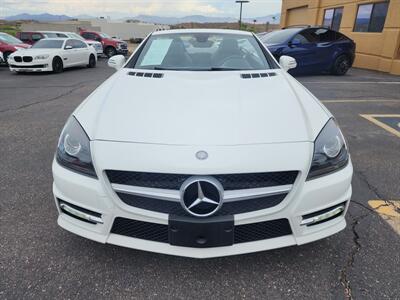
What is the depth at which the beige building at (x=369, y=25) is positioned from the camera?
11453mm

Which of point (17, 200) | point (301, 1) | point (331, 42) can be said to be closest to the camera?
point (17, 200)

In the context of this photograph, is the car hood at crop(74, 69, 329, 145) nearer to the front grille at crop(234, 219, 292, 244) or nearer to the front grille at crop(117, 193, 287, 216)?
the front grille at crop(117, 193, 287, 216)

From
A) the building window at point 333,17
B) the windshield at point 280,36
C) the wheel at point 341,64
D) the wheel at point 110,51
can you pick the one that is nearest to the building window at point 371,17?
the building window at point 333,17

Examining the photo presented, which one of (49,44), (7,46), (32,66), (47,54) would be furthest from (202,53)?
(7,46)

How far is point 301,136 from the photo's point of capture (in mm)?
1967

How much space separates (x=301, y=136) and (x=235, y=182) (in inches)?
20.0

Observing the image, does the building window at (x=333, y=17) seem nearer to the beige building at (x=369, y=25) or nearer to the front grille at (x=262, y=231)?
the beige building at (x=369, y=25)

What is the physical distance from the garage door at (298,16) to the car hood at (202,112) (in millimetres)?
18080

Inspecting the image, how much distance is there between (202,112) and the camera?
2.15 metres

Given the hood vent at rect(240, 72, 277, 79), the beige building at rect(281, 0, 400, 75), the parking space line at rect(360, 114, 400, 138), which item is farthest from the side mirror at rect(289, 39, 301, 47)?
the hood vent at rect(240, 72, 277, 79)

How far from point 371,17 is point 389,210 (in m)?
12.7

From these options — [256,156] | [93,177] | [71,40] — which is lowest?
[71,40]

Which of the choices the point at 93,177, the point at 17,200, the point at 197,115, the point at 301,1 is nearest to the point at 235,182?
the point at 197,115

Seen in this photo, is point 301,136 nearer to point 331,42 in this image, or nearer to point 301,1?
point 331,42
